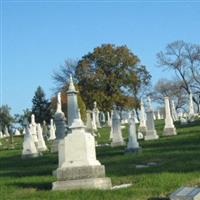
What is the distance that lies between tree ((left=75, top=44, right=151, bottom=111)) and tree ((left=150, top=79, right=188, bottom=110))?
11.0 metres

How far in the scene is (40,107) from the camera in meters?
83.6

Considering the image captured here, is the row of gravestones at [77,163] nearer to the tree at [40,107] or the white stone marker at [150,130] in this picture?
the white stone marker at [150,130]

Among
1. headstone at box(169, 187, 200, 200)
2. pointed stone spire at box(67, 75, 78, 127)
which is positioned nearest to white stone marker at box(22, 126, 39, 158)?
pointed stone spire at box(67, 75, 78, 127)

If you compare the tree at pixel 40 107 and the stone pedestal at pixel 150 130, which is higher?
the tree at pixel 40 107

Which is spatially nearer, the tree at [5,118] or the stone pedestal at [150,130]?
the stone pedestal at [150,130]

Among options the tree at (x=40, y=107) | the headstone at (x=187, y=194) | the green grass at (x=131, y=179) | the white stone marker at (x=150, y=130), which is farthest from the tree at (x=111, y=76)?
the headstone at (x=187, y=194)

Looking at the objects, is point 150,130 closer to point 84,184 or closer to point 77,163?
point 77,163

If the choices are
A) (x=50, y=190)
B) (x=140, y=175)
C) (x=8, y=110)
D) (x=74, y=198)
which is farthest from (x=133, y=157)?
(x=8, y=110)

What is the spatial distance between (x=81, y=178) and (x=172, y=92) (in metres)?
85.7

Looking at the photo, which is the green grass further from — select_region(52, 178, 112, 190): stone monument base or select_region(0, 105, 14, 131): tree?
select_region(0, 105, 14, 131): tree

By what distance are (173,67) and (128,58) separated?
6.69 m

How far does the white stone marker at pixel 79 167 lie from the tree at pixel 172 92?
251 feet

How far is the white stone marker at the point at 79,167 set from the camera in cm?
1205

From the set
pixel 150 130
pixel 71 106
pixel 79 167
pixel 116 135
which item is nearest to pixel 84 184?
pixel 79 167
